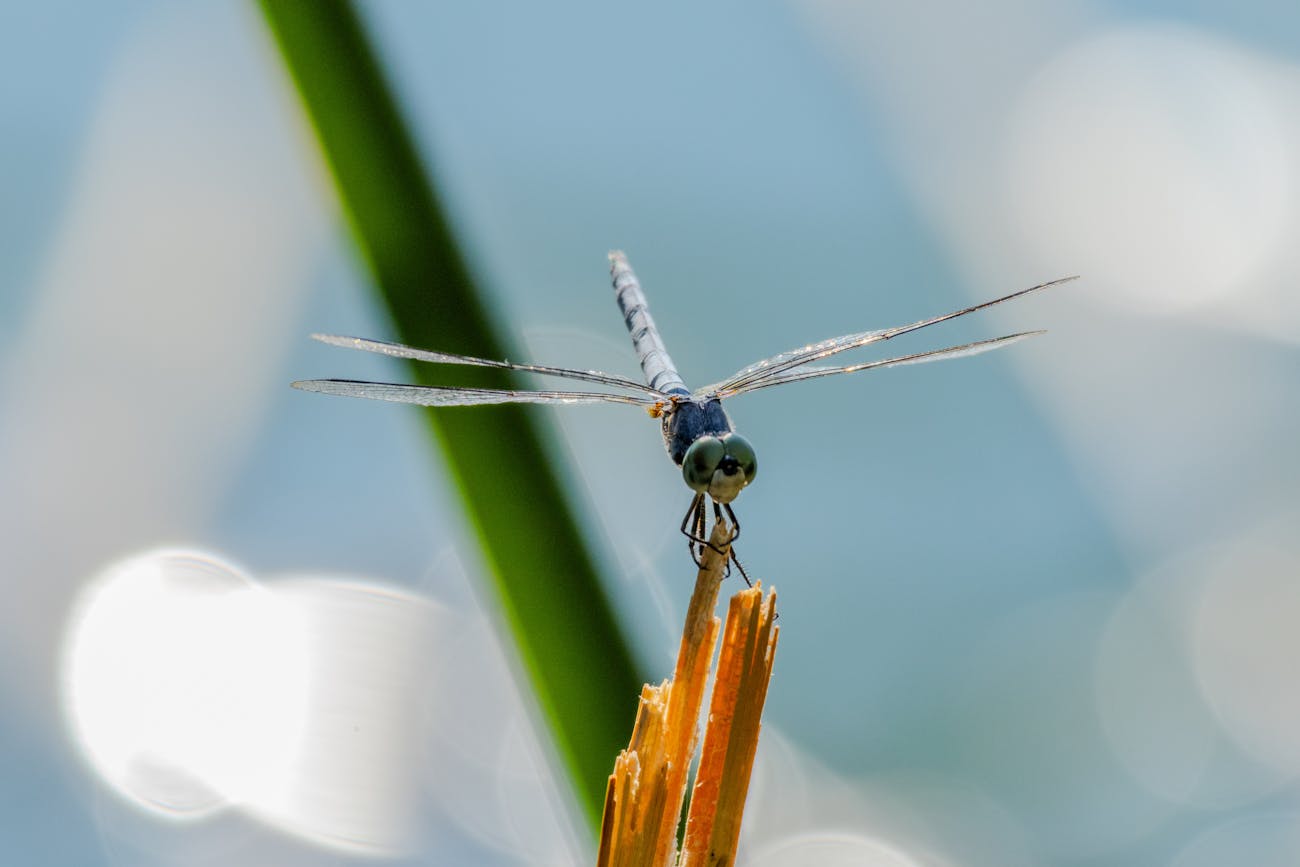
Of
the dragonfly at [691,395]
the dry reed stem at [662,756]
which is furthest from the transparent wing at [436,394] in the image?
the dry reed stem at [662,756]

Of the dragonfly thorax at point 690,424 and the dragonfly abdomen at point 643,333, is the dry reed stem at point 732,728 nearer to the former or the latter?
the dragonfly thorax at point 690,424

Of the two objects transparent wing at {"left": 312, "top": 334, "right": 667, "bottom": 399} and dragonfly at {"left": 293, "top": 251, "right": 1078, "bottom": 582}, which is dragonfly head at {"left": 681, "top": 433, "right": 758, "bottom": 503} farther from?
transparent wing at {"left": 312, "top": 334, "right": 667, "bottom": 399}

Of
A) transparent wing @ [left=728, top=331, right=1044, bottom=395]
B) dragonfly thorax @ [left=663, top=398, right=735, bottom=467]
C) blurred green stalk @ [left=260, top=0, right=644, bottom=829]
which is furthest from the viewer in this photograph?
transparent wing @ [left=728, top=331, right=1044, bottom=395]

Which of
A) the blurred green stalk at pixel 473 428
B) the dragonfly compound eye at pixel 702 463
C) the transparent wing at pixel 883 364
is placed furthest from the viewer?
the transparent wing at pixel 883 364

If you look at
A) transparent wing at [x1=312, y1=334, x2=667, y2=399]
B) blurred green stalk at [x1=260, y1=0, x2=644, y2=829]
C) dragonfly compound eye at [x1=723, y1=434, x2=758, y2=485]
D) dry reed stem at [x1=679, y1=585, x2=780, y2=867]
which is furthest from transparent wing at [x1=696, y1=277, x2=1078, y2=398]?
dry reed stem at [x1=679, y1=585, x2=780, y2=867]

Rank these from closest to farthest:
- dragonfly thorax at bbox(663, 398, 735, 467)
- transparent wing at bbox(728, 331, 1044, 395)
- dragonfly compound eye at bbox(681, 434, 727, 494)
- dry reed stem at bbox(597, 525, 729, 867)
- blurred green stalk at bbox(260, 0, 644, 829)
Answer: dry reed stem at bbox(597, 525, 729, 867), blurred green stalk at bbox(260, 0, 644, 829), dragonfly compound eye at bbox(681, 434, 727, 494), dragonfly thorax at bbox(663, 398, 735, 467), transparent wing at bbox(728, 331, 1044, 395)

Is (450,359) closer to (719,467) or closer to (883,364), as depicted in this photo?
(719,467)

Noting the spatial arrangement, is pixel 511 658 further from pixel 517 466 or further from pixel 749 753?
pixel 749 753

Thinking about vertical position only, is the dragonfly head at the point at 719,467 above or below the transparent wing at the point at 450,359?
below

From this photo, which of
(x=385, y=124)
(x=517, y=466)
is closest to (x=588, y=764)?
(x=517, y=466)
